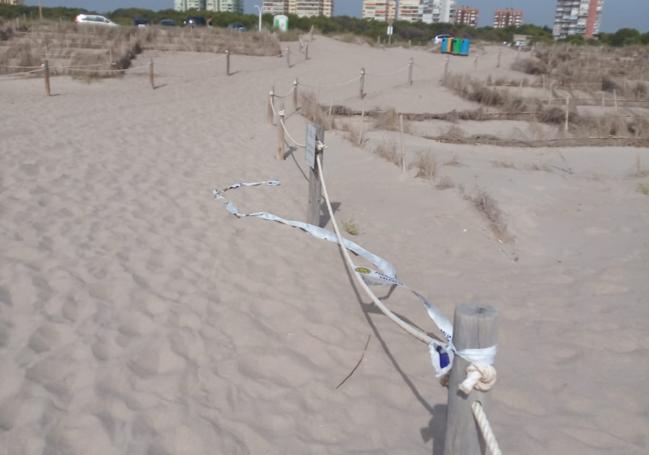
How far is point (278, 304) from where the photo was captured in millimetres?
4004

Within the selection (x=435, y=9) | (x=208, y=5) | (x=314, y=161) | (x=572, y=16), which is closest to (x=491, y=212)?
(x=314, y=161)

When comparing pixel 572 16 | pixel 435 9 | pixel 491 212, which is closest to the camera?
pixel 491 212

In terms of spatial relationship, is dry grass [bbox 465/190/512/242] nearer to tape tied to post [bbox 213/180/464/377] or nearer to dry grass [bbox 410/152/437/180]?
dry grass [bbox 410/152/437/180]

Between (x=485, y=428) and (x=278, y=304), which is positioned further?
(x=278, y=304)

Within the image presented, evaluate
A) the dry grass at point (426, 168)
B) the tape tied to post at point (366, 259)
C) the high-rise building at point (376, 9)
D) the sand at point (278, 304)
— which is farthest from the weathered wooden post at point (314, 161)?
the high-rise building at point (376, 9)

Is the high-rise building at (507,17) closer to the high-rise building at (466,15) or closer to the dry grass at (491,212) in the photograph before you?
the high-rise building at (466,15)

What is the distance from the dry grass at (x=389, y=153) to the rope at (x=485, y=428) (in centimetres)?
713

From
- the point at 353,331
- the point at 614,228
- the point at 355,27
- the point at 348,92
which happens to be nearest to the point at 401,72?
the point at 348,92

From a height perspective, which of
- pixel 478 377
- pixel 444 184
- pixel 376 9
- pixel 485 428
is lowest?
pixel 444 184

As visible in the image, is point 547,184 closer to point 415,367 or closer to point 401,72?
point 415,367

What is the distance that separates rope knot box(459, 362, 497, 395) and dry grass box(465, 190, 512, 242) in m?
4.42

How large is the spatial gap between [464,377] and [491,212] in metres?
4.99

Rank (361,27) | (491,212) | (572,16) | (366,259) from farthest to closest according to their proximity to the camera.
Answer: (572,16)
(361,27)
(491,212)
(366,259)

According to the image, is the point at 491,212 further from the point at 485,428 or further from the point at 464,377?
the point at 485,428
